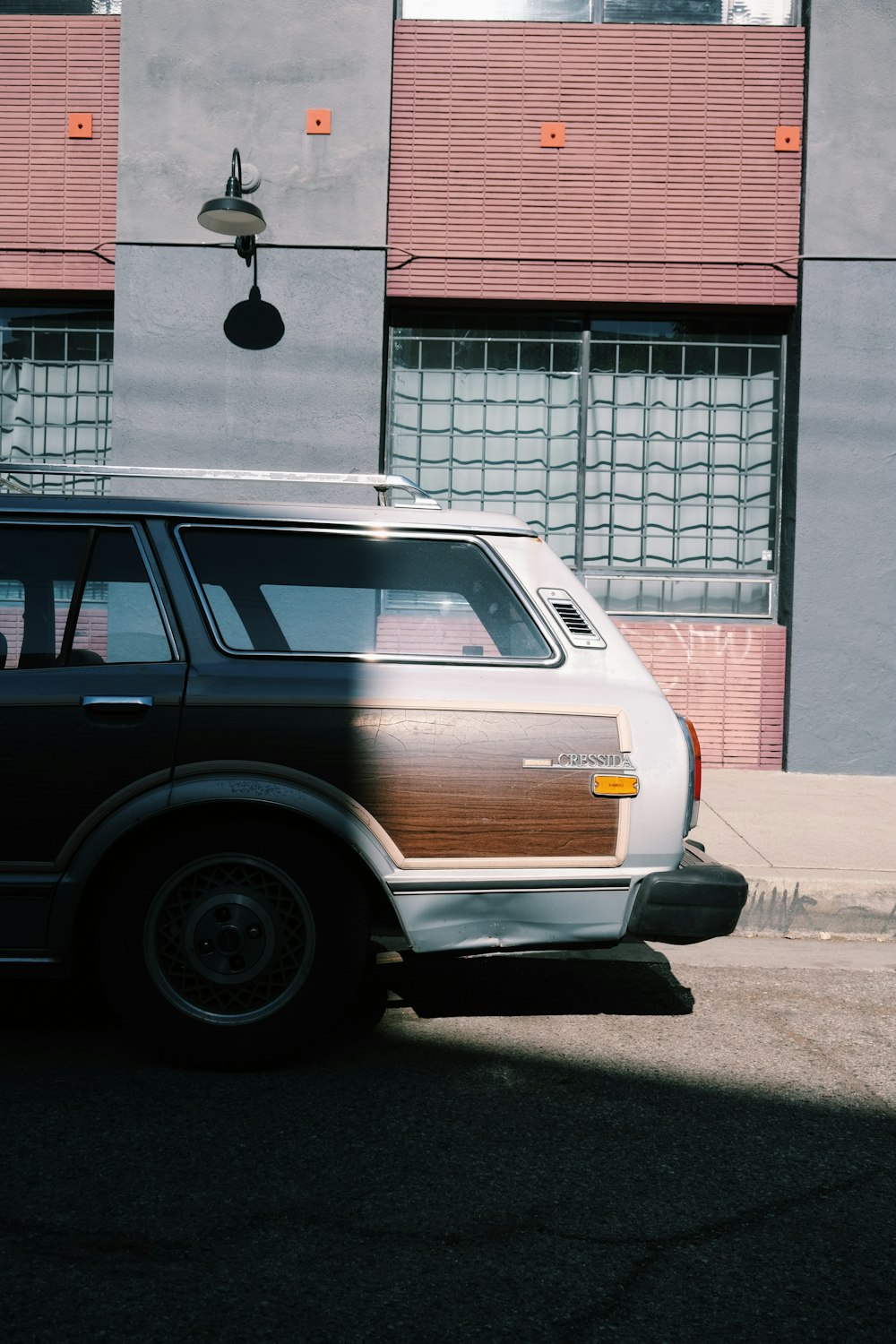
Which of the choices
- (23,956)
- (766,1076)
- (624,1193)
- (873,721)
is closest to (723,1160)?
(624,1193)

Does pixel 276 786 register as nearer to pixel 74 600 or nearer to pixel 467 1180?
pixel 74 600

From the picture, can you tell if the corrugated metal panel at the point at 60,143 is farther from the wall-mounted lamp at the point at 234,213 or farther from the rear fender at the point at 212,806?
the rear fender at the point at 212,806

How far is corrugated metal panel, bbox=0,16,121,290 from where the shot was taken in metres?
10.2

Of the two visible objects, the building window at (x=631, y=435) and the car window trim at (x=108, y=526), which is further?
the building window at (x=631, y=435)

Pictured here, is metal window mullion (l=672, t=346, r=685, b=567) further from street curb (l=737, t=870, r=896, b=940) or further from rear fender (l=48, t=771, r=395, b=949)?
rear fender (l=48, t=771, r=395, b=949)

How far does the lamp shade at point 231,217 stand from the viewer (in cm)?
874

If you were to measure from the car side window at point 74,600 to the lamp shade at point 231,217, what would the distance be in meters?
5.71

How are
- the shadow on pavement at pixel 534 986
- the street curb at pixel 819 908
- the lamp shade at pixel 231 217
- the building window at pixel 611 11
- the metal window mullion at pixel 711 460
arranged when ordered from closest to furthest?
1. the shadow on pavement at pixel 534 986
2. the street curb at pixel 819 908
3. the lamp shade at pixel 231 217
4. the building window at pixel 611 11
5. the metal window mullion at pixel 711 460

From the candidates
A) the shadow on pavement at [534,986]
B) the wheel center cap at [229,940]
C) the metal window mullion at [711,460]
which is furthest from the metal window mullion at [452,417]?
the wheel center cap at [229,940]

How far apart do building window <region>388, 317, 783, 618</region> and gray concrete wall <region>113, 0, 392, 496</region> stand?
68cm

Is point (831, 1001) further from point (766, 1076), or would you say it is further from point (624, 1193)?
point (624, 1193)

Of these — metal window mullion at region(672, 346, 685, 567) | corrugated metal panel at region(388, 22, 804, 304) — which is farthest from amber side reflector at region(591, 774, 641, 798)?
corrugated metal panel at region(388, 22, 804, 304)

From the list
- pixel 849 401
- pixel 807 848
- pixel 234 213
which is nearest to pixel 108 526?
pixel 807 848

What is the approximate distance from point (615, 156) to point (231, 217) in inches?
135
